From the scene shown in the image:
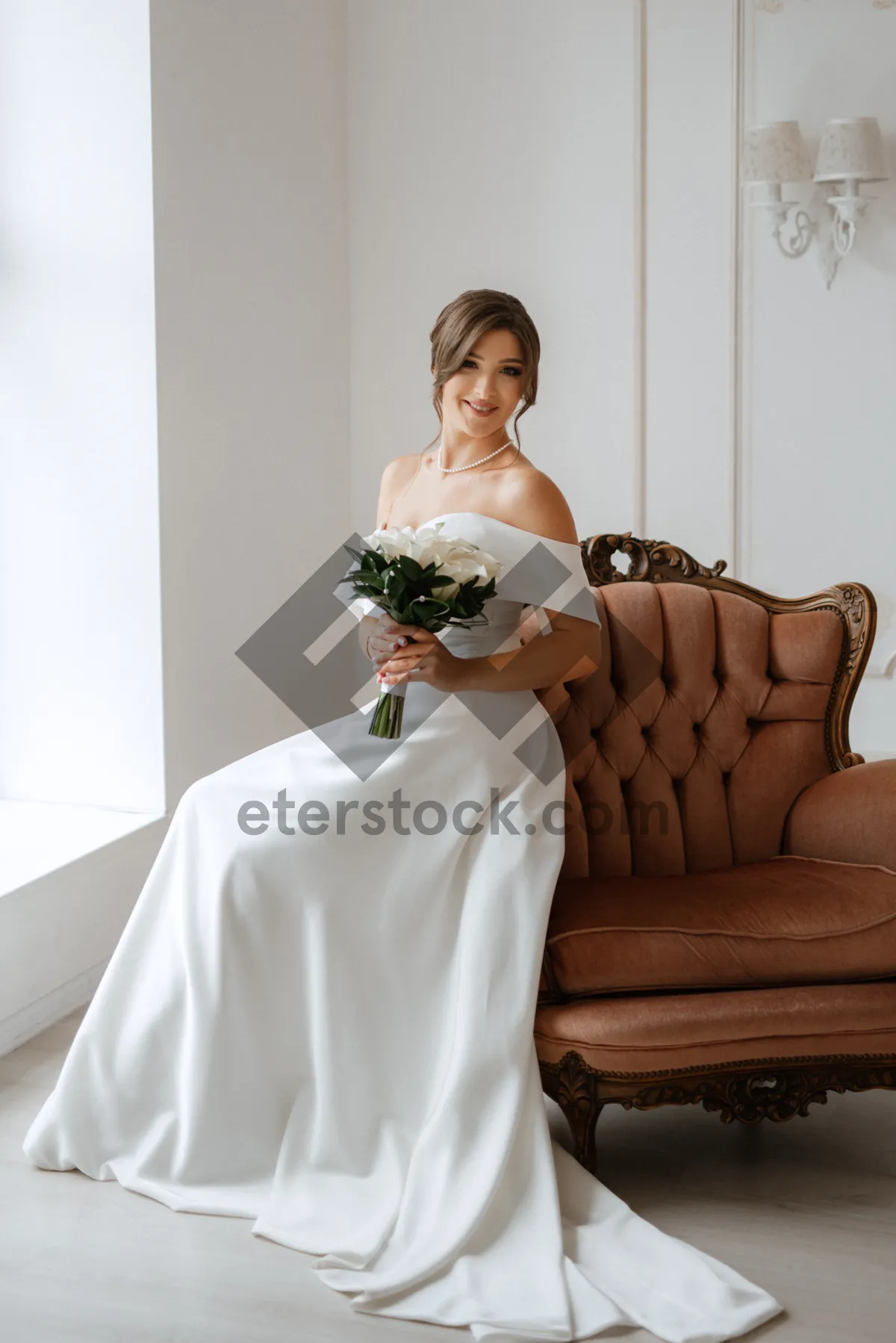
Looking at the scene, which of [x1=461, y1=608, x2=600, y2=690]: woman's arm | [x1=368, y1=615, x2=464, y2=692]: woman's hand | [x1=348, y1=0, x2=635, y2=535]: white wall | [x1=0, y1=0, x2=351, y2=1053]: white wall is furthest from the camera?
[x1=348, y1=0, x2=635, y2=535]: white wall

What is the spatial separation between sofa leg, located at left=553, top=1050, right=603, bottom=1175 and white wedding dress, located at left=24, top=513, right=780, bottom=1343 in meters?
0.04

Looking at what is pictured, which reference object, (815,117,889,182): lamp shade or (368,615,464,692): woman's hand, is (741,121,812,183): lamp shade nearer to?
(815,117,889,182): lamp shade

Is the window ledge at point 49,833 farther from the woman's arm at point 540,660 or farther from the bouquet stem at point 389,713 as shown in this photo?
the woman's arm at point 540,660

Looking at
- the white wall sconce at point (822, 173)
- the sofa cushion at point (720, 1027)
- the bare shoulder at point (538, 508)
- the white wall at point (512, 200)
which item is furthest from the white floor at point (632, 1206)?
the white wall sconce at point (822, 173)

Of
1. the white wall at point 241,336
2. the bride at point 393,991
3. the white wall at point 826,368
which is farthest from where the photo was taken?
the white wall at point 826,368

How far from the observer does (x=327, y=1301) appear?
2.00 m

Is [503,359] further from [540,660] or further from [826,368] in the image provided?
[826,368]

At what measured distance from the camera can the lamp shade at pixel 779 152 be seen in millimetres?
4102

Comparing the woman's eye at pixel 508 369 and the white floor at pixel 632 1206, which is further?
the woman's eye at pixel 508 369

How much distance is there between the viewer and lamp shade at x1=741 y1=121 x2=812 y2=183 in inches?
161

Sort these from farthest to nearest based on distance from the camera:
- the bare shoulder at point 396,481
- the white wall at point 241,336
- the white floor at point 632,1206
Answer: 1. the white wall at point 241,336
2. the bare shoulder at point 396,481
3. the white floor at point 632,1206

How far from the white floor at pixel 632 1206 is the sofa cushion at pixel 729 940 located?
0.41 metres

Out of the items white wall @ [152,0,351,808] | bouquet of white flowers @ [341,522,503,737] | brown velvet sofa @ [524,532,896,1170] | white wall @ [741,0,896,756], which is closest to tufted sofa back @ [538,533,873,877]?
brown velvet sofa @ [524,532,896,1170]

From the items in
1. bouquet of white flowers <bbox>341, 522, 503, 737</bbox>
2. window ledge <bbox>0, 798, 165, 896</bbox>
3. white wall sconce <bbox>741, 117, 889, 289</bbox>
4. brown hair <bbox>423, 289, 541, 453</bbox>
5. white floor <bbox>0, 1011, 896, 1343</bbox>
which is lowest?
white floor <bbox>0, 1011, 896, 1343</bbox>
